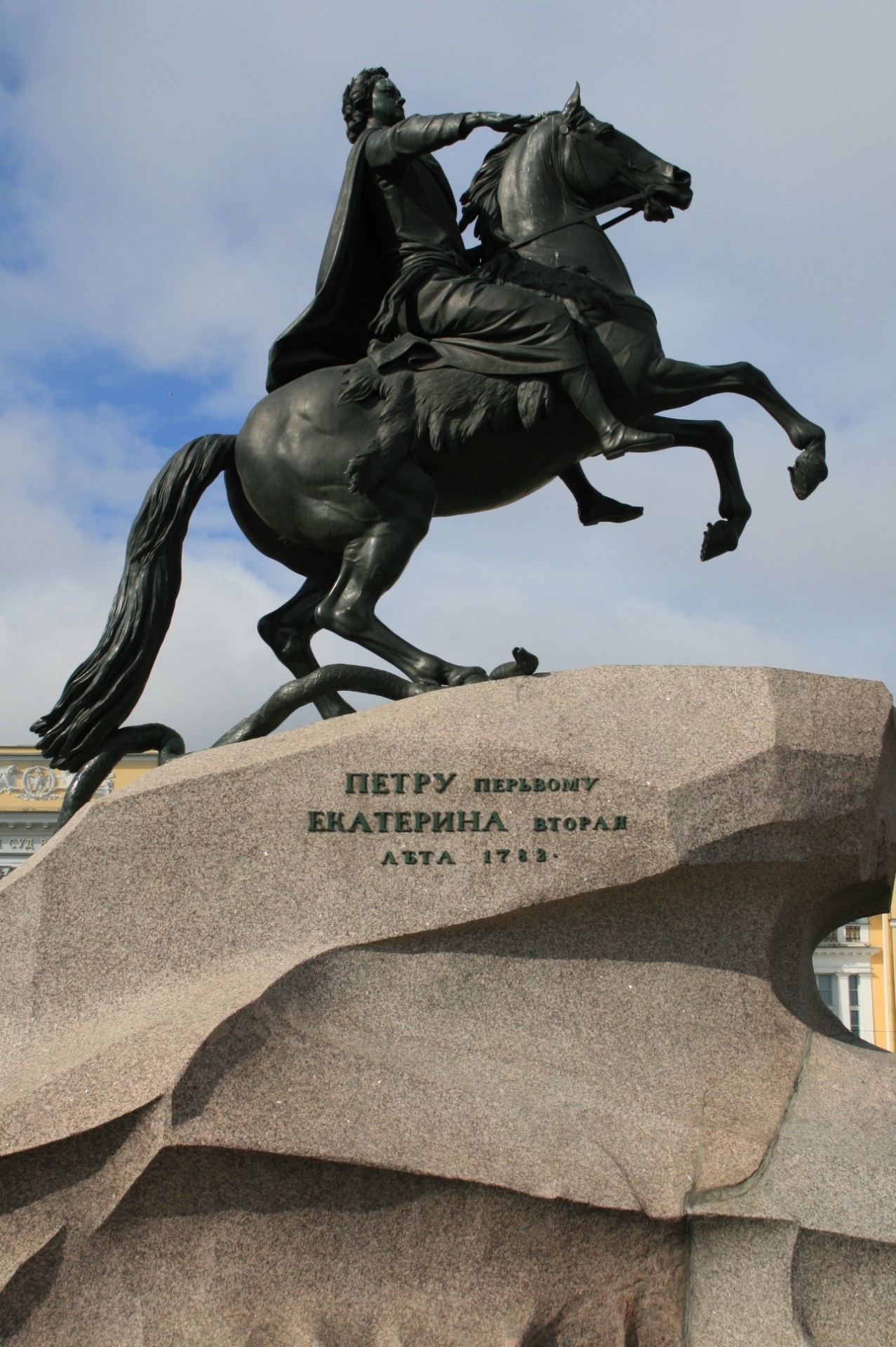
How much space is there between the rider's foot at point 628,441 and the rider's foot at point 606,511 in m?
0.90

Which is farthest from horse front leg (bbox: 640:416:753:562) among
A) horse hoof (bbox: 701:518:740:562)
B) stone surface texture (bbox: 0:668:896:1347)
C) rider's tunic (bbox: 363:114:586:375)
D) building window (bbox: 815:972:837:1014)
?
building window (bbox: 815:972:837:1014)

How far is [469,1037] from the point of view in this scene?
448 cm

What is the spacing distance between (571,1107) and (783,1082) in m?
0.79

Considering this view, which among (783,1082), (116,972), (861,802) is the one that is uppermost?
A: (861,802)

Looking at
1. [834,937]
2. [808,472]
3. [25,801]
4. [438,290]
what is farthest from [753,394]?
[834,937]

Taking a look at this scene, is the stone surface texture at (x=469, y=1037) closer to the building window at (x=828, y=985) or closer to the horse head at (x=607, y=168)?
the horse head at (x=607, y=168)

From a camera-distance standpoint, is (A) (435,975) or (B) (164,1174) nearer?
(B) (164,1174)

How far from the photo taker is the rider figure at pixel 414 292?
18.7 feet

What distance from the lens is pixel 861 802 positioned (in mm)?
4773

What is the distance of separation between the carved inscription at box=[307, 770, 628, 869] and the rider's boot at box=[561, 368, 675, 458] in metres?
1.57

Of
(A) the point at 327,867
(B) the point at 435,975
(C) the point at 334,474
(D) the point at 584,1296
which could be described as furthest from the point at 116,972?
(C) the point at 334,474

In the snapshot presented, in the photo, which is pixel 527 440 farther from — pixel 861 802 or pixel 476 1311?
pixel 476 1311

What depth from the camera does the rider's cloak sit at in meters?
6.18

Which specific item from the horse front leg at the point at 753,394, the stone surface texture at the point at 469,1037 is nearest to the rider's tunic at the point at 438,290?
the horse front leg at the point at 753,394
